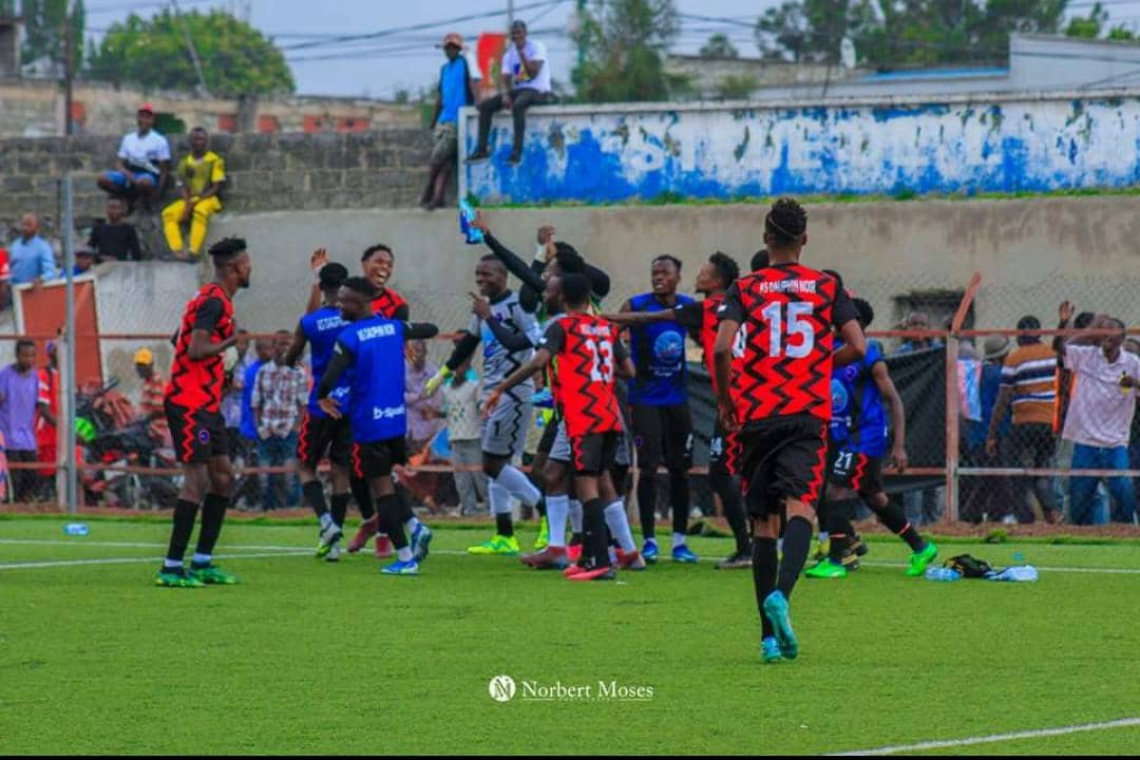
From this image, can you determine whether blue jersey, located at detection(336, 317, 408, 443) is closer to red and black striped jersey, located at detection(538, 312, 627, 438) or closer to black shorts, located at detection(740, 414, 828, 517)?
red and black striped jersey, located at detection(538, 312, 627, 438)

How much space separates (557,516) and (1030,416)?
6329 mm

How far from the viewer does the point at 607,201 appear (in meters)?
27.7

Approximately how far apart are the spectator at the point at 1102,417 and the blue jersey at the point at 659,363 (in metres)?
5.19

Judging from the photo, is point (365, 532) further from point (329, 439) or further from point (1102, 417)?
point (1102, 417)

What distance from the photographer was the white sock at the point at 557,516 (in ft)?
48.1

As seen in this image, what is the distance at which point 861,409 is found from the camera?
1416 cm

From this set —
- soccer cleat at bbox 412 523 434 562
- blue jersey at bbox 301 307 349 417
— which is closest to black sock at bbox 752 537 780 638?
soccer cleat at bbox 412 523 434 562

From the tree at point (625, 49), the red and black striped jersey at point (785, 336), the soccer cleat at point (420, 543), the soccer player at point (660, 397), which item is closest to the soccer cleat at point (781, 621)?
the red and black striped jersey at point (785, 336)

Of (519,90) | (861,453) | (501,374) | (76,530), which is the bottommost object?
(76,530)

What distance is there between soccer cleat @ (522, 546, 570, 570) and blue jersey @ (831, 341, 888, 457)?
2146 millimetres

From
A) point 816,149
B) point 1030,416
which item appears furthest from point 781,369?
point 816,149

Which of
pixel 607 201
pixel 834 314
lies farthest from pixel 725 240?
pixel 834 314

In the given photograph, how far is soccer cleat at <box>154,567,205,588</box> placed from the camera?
13.5 meters

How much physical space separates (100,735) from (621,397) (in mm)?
10754
